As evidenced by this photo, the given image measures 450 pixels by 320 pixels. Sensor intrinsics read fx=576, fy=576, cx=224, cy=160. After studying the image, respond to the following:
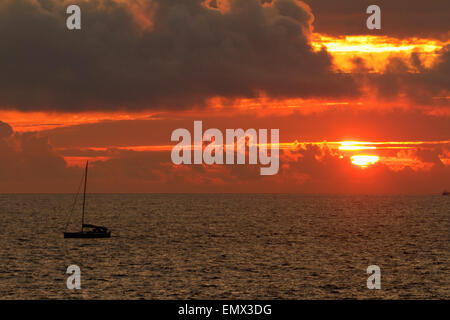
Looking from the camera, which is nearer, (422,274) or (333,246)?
(422,274)

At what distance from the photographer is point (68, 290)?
62219mm

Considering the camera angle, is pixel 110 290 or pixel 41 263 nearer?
pixel 110 290

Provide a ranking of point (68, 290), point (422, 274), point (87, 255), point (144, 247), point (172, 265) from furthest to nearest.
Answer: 1. point (144, 247)
2. point (87, 255)
3. point (172, 265)
4. point (422, 274)
5. point (68, 290)

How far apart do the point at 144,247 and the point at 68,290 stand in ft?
154
